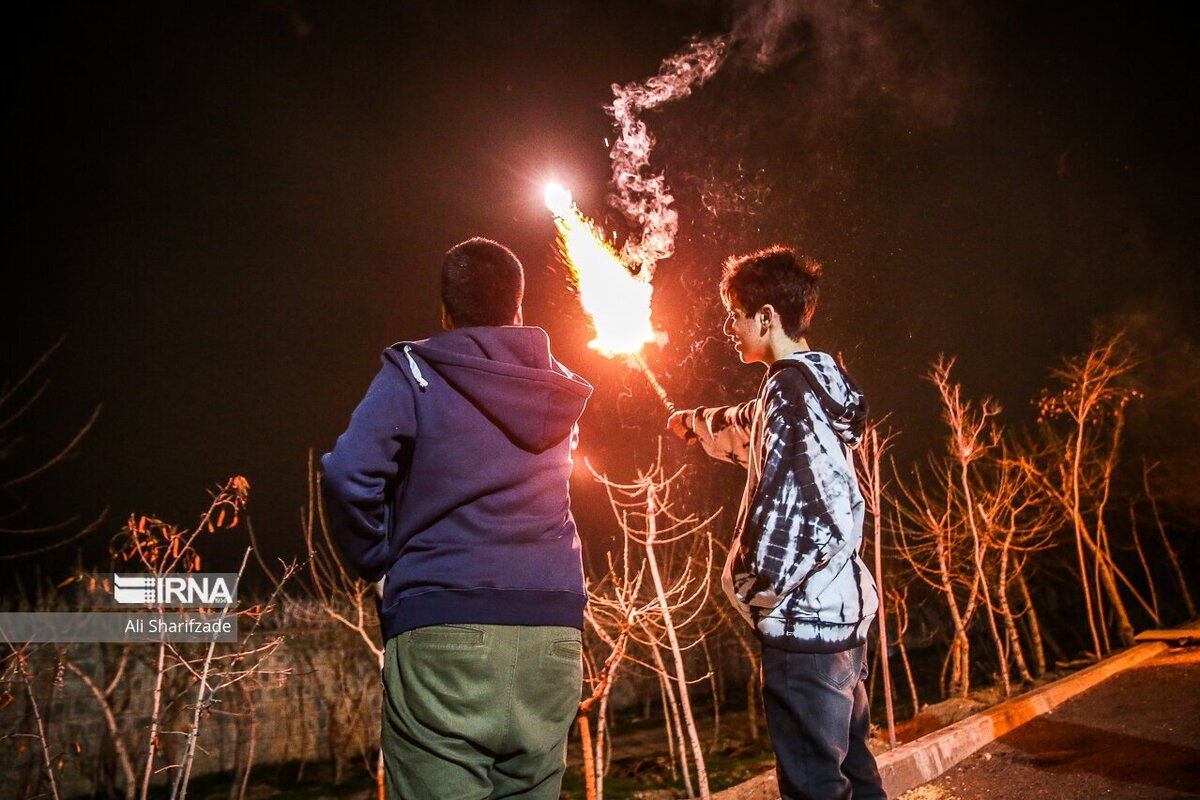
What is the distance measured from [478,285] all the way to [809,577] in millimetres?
1330

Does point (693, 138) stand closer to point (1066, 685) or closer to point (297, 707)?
point (1066, 685)

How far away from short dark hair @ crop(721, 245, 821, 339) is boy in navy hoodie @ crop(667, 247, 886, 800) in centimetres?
22

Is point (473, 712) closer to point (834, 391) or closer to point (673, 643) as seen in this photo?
point (834, 391)

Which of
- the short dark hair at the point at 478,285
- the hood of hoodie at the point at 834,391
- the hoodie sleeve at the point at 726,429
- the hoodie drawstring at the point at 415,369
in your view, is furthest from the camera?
the hoodie sleeve at the point at 726,429

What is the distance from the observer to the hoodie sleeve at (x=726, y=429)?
115 inches

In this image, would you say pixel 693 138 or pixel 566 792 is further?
pixel 566 792

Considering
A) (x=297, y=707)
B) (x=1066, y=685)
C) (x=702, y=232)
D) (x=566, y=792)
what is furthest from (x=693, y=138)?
(x=297, y=707)

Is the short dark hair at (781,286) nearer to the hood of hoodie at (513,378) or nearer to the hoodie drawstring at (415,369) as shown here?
the hood of hoodie at (513,378)

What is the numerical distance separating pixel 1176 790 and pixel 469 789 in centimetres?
366

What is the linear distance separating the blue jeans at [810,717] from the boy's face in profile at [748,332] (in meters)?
1.03

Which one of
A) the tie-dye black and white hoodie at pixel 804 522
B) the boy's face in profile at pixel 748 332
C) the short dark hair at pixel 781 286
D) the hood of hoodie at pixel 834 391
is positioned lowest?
the tie-dye black and white hoodie at pixel 804 522

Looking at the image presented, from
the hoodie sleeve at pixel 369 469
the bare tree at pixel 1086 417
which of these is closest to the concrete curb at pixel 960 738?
the hoodie sleeve at pixel 369 469

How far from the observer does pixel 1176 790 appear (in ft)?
11.8

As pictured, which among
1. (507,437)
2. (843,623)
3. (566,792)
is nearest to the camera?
(507,437)
